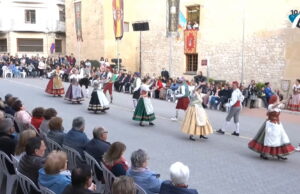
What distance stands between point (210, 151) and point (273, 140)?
1.62 m

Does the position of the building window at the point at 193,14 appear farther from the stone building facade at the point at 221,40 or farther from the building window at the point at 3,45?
the building window at the point at 3,45

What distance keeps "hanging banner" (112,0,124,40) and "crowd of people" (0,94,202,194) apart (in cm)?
2345

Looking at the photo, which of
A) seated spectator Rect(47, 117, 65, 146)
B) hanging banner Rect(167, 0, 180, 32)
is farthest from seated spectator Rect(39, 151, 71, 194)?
hanging banner Rect(167, 0, 180, 32)

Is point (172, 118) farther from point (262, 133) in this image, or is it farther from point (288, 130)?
point (262, 133)

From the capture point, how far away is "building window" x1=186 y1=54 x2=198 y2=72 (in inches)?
1054

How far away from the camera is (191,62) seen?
88.9ft

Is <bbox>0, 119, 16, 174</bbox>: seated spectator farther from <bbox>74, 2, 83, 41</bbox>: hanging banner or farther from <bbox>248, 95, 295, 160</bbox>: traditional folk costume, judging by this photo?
<bbox>74, 2, 83, 41</bbox>: hanging banner

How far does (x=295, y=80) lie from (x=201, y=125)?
1168 centimetres

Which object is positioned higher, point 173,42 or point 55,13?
point 55,13

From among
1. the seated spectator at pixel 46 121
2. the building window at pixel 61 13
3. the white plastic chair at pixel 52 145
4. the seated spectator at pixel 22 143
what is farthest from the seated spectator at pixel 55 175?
the building window at pixel 61 13

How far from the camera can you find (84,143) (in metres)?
6.26

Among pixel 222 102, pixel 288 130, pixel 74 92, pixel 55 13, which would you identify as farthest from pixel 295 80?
pixel 55 13

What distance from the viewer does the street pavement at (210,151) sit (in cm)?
726

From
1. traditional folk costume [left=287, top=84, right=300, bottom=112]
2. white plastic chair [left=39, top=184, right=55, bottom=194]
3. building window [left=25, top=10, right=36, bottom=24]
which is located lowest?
traditional folk costume [left=287, top=84, right=300, bottom=112]
